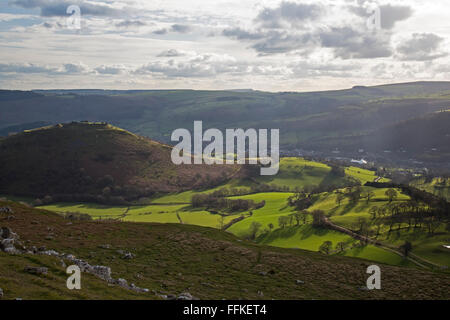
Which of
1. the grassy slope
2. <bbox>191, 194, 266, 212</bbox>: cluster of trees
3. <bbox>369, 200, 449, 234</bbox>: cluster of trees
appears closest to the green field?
<bbox>369, 200, 449, 234</bbox>: cluster of trees

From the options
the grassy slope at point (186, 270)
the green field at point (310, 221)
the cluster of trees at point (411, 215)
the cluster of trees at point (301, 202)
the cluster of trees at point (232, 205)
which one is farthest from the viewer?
the cluster of trees at point (232, 205)

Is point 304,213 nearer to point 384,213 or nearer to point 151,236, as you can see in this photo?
point 384,213

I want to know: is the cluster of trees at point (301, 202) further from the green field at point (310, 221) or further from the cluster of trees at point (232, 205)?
the cluster of trees at point (232, 205)

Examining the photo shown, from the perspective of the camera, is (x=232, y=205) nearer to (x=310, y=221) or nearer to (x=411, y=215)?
(x=310, y=221)

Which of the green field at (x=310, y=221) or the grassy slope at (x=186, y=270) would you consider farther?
the green field at (x=310, y=221)

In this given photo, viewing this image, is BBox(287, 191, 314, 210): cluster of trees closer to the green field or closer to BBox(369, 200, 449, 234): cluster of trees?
the green field

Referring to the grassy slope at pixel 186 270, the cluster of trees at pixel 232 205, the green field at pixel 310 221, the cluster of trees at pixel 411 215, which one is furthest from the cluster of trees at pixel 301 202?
the grassy slope at pixel 186 270

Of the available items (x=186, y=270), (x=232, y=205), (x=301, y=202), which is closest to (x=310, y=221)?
(x=301, y=202)
